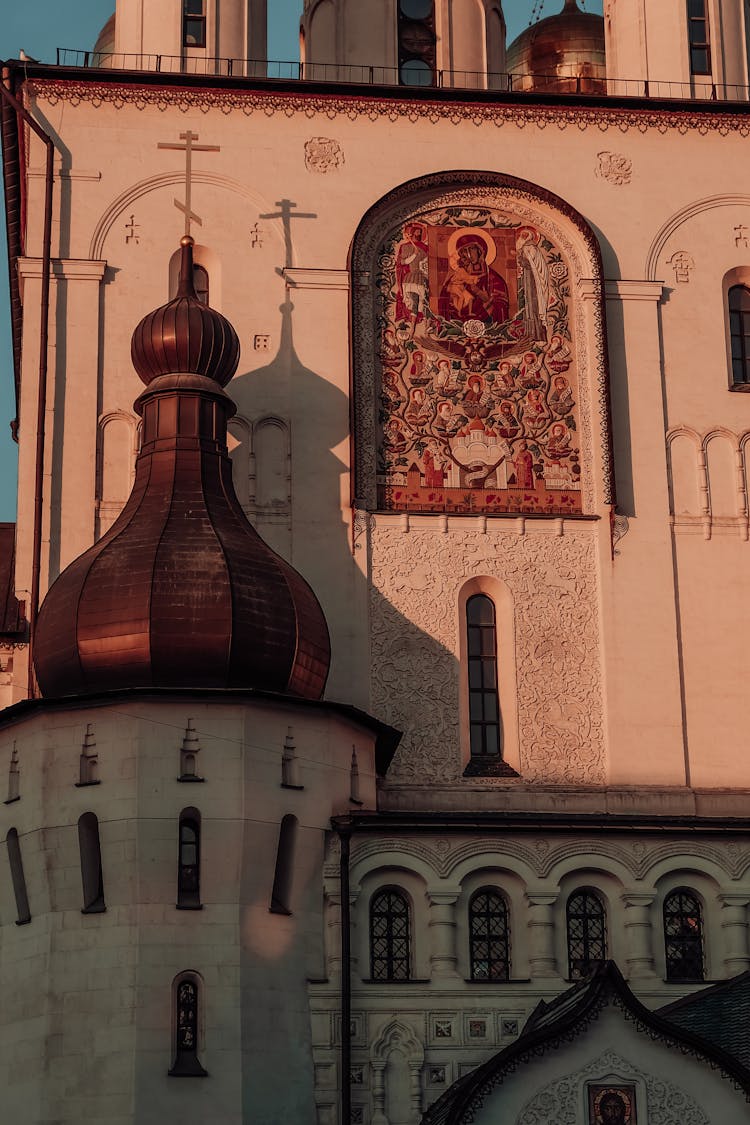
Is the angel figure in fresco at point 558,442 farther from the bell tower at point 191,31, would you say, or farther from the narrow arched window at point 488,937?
the bell tower at point 191,31

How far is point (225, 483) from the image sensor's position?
20891 mm

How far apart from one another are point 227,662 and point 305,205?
6.07 metres

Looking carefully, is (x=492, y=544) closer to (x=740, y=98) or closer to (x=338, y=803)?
(x=338, y=803)

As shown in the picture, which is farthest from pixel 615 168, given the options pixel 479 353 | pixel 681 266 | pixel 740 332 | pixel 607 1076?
pixel 607 1076

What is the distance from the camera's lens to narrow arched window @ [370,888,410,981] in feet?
63.9

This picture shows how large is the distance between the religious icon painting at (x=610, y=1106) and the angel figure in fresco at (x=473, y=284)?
28.0ft

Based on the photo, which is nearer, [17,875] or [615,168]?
[17,875]

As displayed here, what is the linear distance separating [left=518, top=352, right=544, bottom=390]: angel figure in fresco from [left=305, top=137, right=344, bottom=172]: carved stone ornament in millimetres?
2902

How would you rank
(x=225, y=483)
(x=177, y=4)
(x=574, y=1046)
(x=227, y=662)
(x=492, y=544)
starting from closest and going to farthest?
(x=574, y=1046) < (x=227, y=662) < (x=225, y=483) < (x=492, y=544) < (x=177, y=4)

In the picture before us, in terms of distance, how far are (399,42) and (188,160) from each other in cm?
365

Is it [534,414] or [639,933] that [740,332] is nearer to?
[534,414]

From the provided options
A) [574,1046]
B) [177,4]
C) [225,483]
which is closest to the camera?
[574,1046]

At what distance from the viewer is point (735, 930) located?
1997 centimetres

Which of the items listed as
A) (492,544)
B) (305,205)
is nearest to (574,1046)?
(492,544)
